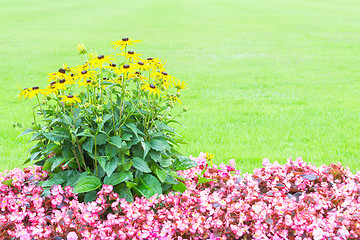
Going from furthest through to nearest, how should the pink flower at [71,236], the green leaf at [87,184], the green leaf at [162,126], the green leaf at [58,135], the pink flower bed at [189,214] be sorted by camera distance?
1. the green leaf at [162,126]
2. the green leaf at [58,135]
3. the green leaf at [87,184]
4. the pink flower bed at [189,214]
5. the pink flower at [71,236]

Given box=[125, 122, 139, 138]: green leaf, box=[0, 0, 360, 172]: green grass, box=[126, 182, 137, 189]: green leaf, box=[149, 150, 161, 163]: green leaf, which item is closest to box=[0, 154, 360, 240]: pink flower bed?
box=[126, 182, 137, 189]: green leaf

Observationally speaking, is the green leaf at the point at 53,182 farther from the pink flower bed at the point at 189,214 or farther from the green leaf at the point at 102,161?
the green leaf at the point at 102,161

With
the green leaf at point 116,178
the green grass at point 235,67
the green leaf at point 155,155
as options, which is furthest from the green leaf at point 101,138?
the green grass at point 235,67

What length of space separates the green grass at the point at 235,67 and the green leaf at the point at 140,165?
2010 mm

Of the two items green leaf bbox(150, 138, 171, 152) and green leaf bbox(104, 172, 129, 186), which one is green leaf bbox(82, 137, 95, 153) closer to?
green leaf bbox(104, 172, 129, 186)

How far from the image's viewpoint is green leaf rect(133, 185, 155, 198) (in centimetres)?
290

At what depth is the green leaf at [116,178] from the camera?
283cm

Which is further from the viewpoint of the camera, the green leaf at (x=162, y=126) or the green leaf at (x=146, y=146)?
the green leaf at (x=162, y=126)

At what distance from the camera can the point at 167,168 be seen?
314 centimetres

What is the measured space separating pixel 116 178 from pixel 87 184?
0.20 m

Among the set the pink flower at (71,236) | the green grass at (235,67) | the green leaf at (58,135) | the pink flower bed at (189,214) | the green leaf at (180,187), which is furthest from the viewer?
the green grass at (235,67)

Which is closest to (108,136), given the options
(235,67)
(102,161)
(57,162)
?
(102,161)

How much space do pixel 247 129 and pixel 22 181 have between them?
3599 millimetres

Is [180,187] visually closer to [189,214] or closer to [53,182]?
[189,214]
